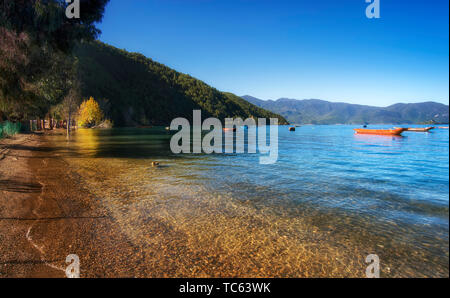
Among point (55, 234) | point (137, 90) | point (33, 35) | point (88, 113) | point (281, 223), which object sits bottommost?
point (281, 223)

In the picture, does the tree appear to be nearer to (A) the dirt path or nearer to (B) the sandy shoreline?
(A) the dirt path

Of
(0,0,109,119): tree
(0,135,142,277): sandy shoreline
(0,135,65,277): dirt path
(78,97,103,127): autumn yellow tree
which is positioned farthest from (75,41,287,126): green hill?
(0,135,142,277): sandy shoreline

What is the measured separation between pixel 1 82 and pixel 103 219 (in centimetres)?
1784

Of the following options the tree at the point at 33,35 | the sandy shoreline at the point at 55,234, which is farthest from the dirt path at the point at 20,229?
the tree at the point at 33,35

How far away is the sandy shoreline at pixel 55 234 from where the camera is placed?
4332mm

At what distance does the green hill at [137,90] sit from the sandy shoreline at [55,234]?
124980mm

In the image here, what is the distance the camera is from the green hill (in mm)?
133250

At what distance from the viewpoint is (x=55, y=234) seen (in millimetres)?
5684

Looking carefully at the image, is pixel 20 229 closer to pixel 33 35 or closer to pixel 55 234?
pixel 55 234

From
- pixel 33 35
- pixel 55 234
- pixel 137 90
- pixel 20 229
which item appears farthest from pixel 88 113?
pixel 55 234

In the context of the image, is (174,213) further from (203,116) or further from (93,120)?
(203,116)

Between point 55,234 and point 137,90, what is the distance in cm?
17257

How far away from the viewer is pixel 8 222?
245 inches

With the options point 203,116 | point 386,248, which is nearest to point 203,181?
point 386,248
